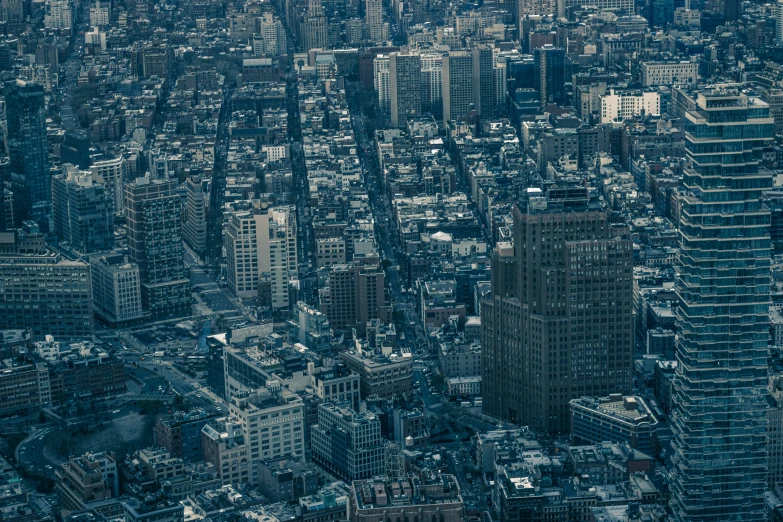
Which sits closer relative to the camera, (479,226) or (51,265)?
(51,265)

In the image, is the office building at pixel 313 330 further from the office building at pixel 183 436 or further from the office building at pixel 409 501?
the office building at pixel 409 501

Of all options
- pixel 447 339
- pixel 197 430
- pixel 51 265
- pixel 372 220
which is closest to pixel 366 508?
pixel 197 430

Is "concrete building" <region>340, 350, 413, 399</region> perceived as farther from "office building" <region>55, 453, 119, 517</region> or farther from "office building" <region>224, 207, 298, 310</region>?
"office building" <region>224, 207, 298, 310</region>

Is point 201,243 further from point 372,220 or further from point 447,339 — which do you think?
point 447,339

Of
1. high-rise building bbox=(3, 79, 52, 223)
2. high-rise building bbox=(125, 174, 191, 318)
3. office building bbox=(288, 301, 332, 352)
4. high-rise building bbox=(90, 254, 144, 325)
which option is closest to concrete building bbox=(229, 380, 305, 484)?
office building bbox=(288, 301, 332, 352)

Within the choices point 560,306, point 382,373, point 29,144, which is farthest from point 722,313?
point 29,144

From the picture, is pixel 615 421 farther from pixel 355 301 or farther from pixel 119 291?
pixel 119 291

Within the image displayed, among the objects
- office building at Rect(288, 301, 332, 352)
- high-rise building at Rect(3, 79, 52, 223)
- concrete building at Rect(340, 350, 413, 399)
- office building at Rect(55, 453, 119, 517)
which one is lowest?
office building at Rect(55, 453, 119, 517)
